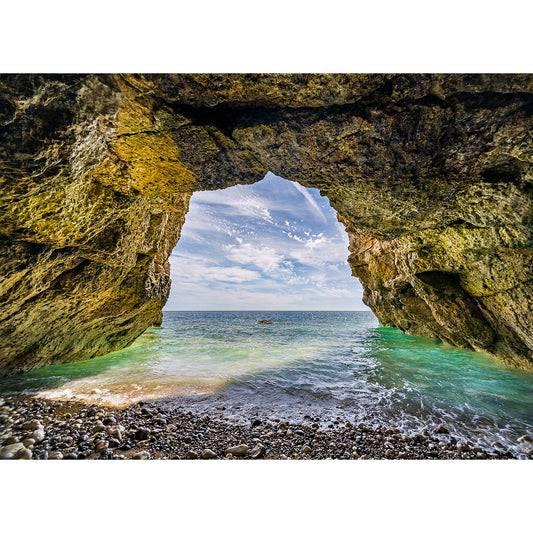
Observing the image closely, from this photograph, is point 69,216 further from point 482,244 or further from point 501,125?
point 482,244

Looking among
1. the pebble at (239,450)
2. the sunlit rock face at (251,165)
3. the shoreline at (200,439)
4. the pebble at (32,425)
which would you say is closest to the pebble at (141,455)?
the shoreline at (200,439)

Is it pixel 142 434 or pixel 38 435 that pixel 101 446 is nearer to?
pixel 142 434

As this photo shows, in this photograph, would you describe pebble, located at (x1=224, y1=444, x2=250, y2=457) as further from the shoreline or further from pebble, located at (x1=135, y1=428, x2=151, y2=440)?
pebble, located at (x1=135, y1=428, x2=151, y2=440)

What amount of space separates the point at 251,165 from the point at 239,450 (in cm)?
608

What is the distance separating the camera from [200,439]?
459 cm

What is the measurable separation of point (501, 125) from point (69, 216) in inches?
362

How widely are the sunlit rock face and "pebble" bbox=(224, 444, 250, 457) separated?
19.2ft

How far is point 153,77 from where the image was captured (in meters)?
4.06

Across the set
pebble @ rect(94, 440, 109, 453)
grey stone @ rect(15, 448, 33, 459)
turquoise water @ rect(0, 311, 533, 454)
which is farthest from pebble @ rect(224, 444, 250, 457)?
grey stone @ rect(15, 448, 33, 459)

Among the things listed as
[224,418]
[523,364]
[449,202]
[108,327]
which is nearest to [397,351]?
[523,364]

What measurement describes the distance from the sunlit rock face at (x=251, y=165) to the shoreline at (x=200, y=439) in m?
3.38

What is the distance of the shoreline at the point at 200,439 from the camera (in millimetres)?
4145

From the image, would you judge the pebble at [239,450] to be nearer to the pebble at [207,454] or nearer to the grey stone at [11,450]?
the pebble at [207,454]

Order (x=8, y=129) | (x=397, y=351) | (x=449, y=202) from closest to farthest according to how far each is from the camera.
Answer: (x=8, y=129)
(x=449, y=202)
(x=397, y=351)
